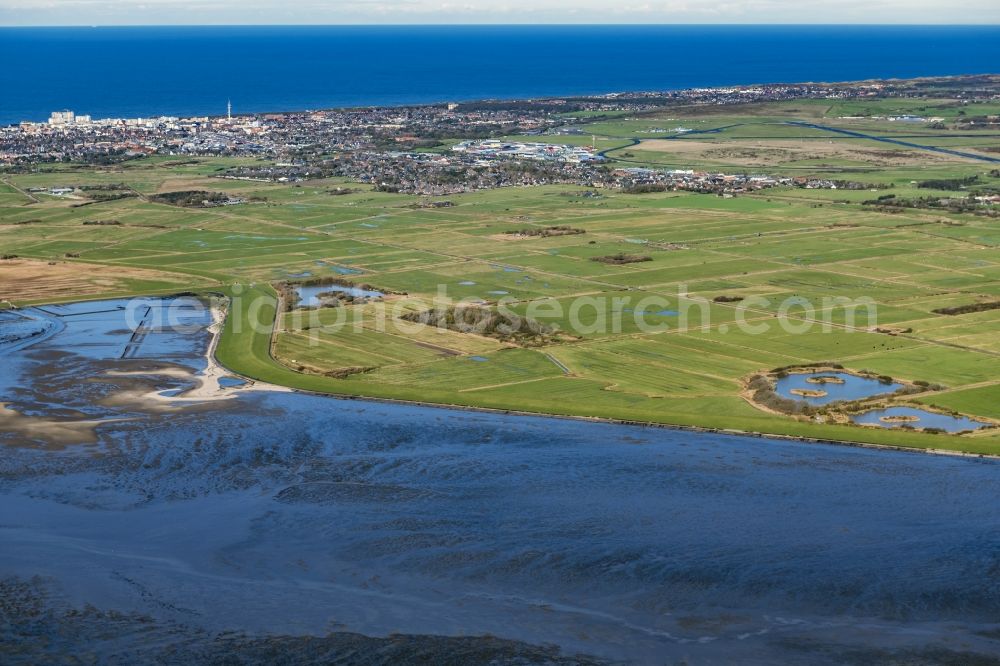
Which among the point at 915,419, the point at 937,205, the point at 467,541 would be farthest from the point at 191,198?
the point at 467,541

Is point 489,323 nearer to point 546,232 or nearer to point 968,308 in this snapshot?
point 968,308

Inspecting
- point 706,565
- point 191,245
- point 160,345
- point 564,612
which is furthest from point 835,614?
point 191,245

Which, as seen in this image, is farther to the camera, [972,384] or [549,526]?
[972,384]

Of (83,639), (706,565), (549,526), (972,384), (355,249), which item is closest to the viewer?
(83,639)

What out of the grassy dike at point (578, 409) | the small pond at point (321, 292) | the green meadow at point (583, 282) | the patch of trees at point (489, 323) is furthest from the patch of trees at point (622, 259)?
the grassy dike at point (578, 409)

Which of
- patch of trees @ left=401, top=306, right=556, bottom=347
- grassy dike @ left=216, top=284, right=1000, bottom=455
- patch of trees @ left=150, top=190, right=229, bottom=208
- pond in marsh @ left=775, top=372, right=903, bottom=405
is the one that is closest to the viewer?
grassy dike @ left=216, top=284, right=1000, bottom=455

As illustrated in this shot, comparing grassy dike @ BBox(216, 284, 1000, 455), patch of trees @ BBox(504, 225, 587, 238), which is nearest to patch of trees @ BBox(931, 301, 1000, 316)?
grassy dike @ BBox(216, 284, 1000, 455)

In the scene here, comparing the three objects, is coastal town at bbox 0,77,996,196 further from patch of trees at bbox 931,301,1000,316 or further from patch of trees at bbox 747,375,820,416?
patch of trees at bbox 747,375,820,416

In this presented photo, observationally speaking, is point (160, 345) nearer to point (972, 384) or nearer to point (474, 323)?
point (474, 323)
